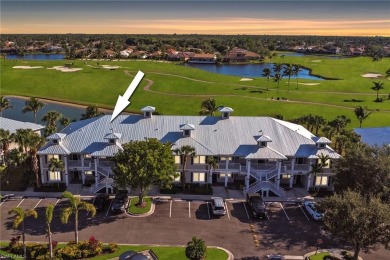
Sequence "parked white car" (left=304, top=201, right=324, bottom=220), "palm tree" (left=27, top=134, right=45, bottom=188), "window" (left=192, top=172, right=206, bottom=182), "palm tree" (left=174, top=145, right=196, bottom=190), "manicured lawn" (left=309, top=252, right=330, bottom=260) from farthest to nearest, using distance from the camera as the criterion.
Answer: "window" (left=192, top=172, right=206, bottom=182) < "palm tree" (left=27, top=134, right=45, bottom=188) < "palm tree" (left=174, top=145, right=196, bottom=190) < "parked white car" (left=304, top=201, right=324, bottom=220) < "manicured lawn" (left=309, top=252, right=330, bottom=260)

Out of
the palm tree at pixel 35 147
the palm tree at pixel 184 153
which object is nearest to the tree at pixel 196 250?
the palm tree at pixel 184 153

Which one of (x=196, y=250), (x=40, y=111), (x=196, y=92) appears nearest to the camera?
(x=196, y=250)


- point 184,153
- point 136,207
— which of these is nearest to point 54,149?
point 136,207

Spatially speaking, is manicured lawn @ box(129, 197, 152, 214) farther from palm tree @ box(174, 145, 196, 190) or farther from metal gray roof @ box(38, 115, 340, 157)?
metal gray roof @ box(38, 115, 340, 157)

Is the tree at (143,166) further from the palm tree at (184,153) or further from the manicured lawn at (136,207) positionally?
the palm tree at (184,153)

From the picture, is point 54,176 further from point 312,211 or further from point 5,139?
point 312,211

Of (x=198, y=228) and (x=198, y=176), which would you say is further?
(x=198, y=176)

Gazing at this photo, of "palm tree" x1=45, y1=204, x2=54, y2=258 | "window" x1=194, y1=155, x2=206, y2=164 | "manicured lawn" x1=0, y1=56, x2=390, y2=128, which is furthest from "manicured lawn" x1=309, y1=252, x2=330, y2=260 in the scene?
"manicured lawn" x1=0, y1=56, x2=390, y2=128
